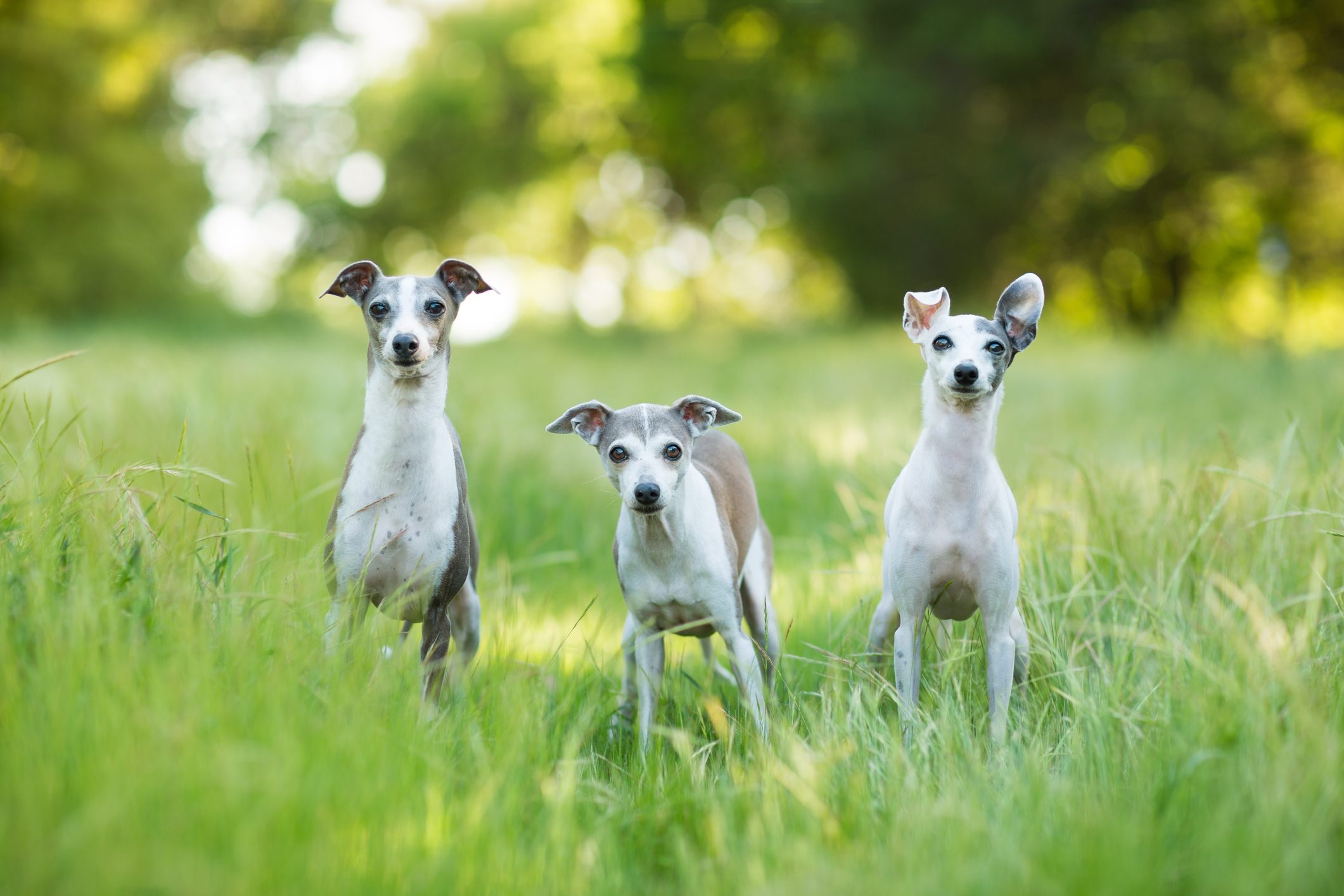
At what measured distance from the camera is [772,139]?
23.9m

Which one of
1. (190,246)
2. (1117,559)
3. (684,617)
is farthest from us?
(190,246)

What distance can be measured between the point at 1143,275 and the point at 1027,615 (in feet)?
71.4

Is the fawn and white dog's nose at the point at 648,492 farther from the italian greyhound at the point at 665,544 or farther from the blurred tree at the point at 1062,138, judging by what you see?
the blurred tree at the point at 1062,138

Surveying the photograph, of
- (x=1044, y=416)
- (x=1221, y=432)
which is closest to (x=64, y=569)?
(x=1221, y=432)

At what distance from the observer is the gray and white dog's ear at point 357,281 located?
3.75 m

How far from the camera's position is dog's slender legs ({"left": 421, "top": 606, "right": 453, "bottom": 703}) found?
3574 millimetres

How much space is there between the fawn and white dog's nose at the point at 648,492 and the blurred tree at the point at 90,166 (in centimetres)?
1653

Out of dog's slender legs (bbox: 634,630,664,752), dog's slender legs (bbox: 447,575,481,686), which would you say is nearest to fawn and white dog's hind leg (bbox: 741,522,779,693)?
dog's slender legs (bbox: 634,630,664,752)

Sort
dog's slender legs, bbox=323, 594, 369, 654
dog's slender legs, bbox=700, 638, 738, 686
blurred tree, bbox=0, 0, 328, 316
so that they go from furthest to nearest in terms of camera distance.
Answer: blurred tree, bbox=0, 0, 328, 316, dog's slender legs, bbox=700, 638, 738, 686, dog's slender legs, bbox=323, 594, 369, 654

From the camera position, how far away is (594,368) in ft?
44.2

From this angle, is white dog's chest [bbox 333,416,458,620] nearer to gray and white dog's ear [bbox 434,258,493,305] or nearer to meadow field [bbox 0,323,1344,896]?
meadow field [bbox 0,323,1344,896]

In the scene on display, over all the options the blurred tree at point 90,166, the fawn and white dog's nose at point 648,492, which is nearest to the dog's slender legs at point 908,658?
the fawn and white dog's nose at point 648,492

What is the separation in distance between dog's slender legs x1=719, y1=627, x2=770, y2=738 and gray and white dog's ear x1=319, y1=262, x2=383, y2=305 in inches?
71.4

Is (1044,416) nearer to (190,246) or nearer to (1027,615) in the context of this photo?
(1027,615)
